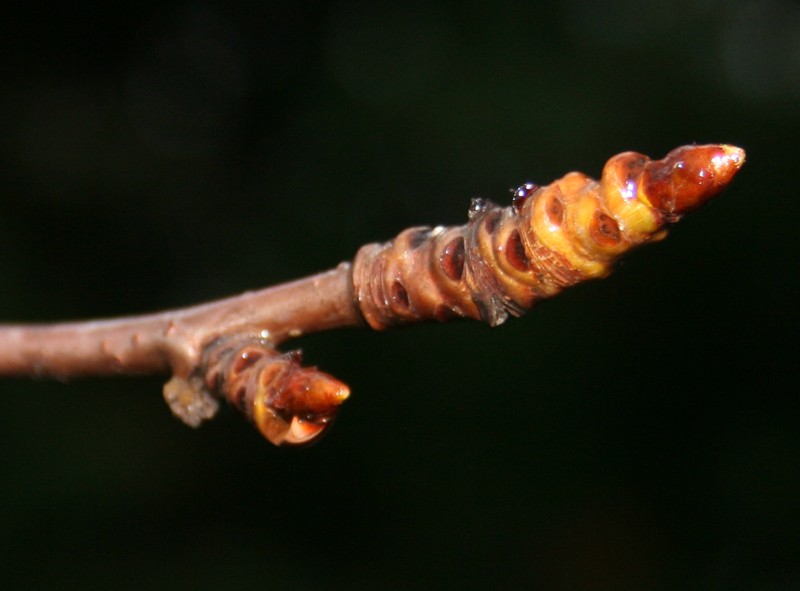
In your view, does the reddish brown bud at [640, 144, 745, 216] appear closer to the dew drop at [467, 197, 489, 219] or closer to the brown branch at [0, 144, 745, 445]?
the brown branch at [0, 144, 745, 445]

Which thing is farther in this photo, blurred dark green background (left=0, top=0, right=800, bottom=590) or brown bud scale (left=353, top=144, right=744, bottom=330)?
blurred dark green background (left=0, top=0, right=800, bottom=590)

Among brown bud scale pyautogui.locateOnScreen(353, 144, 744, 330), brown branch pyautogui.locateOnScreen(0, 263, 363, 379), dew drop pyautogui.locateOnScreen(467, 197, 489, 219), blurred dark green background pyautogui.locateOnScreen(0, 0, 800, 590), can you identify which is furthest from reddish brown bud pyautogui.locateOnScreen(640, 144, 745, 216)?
blurred dark green background pyautogui.locateOnScreen(0, 0, 800, 590)

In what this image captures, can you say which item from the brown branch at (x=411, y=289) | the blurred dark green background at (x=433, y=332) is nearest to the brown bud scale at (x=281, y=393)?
the brown branch at (x=411, y=289)

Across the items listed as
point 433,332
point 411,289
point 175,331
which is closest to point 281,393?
point 411,289

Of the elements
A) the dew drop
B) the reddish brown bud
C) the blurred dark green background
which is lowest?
the reddish brown bud

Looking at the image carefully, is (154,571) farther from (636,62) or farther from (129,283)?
(636,62)

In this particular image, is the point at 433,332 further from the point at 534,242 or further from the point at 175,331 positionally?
the point at 534,242

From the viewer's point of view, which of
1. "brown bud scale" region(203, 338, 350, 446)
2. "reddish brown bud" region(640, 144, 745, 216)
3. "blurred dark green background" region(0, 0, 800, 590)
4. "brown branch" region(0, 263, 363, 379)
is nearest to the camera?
"reddish brown bud" region(640, 144, 745, 216)

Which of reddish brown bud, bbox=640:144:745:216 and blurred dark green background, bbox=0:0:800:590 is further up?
blurred dark green background, bbox=0:0:800:590

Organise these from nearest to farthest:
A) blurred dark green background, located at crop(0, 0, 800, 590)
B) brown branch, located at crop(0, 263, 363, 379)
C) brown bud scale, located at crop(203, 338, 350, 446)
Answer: brown bud scale, located at crop(203, 338, 350, 446), brown branch, located at crop(0, 263, 363, 379), blurred dark green background, located at crop(0, 0, 800, 590)
